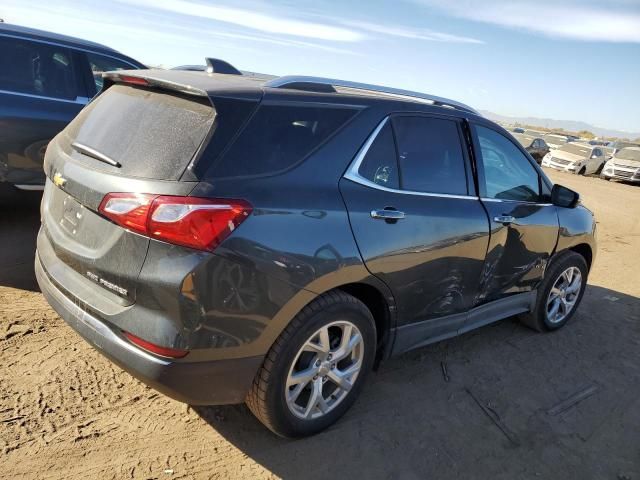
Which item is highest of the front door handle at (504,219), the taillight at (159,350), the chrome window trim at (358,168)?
the chrome window trim at (358,168)

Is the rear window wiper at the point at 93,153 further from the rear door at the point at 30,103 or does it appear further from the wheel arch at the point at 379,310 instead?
the rear door at the point at 30,103

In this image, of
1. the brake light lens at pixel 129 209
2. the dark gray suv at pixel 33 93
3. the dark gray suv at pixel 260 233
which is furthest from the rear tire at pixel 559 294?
the dark gray suv at pixel 33 93

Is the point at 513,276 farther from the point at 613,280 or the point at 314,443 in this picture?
the point at 613,280

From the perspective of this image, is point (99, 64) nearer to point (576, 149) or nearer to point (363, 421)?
point (363, 421)

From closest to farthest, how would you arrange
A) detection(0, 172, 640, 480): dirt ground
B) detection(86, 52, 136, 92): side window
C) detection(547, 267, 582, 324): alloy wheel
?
1. detection(0, 172, 640, 480): dirt ground
2. detection(547, 267, 582, 324): alloy wheel
3. detection(86, 52, 136, 92): side window

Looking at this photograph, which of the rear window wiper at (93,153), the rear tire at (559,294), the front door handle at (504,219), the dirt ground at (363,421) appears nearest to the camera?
the rear window wiper at (93,153)

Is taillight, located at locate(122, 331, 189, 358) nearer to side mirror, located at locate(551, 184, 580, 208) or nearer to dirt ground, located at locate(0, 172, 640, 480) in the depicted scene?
dirt ground, located at locate(0, 172, 640, 480)

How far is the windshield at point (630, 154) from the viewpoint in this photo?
869 inches

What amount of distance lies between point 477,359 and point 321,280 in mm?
2088

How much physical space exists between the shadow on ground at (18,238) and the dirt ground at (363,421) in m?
0.04

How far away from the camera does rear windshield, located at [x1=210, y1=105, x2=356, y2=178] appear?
236 centimetres

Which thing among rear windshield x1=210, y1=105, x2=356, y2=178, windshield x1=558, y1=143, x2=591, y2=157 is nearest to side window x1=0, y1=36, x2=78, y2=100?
rear windshield x1=210, y1=105, x2=356, y2=178

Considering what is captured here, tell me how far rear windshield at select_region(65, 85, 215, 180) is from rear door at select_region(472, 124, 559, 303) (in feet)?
6.76

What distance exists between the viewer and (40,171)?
508 cm
